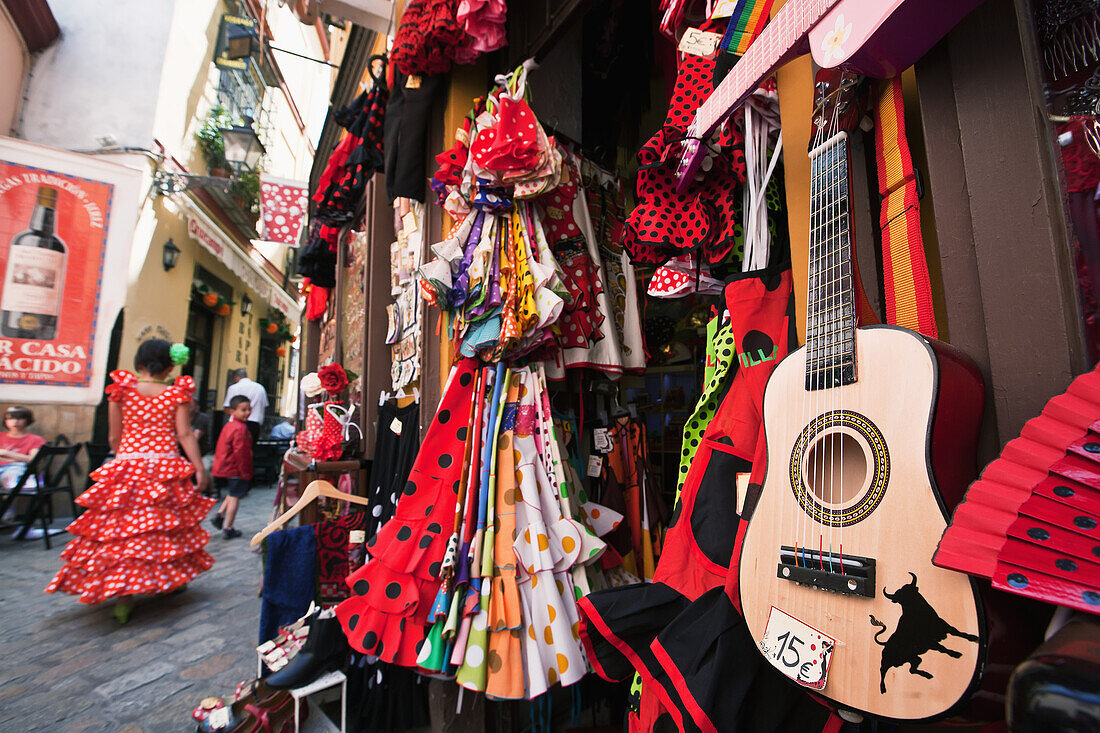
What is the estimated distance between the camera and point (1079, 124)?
0.74 metres

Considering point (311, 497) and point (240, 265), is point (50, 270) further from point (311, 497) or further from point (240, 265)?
point (311, 497)

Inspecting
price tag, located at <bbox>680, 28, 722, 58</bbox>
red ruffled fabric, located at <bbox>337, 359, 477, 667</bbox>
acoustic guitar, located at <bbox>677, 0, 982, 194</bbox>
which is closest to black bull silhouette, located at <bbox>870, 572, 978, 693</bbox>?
acoustic guitar, located at <bbox>677, 0, 982, 194</bbox>

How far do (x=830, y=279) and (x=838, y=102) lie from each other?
379mm

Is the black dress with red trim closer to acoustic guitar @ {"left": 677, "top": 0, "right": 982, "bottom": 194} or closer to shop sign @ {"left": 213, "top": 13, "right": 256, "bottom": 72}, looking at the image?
acoustic guitar @ {"left": 677, "top": 0, "right": 982, "bottom": 194}

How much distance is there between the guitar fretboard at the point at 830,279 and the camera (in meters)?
0.78

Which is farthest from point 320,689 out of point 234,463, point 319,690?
point 234,463

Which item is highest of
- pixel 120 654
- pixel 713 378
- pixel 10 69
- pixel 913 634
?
pixel 10 69

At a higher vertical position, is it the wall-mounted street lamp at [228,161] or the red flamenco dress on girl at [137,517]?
the wall-mounted street lamp at [228,161]

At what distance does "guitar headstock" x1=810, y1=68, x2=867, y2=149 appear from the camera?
3.12ft

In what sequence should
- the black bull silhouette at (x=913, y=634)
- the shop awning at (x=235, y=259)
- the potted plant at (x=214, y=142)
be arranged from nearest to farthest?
A: the black bull silhouette at (x=913, y=634) → the potted plant at (x=214, y=142) → the shop awning at (x=235, y=259)

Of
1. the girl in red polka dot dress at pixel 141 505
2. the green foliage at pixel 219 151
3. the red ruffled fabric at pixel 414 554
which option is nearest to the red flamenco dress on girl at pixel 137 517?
the girl in red polka dot dress at pixel 141 505

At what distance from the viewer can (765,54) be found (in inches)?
38.3

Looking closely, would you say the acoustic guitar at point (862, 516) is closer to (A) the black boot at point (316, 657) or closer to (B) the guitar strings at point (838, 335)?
(B) the guitar strings at point (838, 335)

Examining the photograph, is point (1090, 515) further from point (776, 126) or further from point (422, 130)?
point (422, 130)
